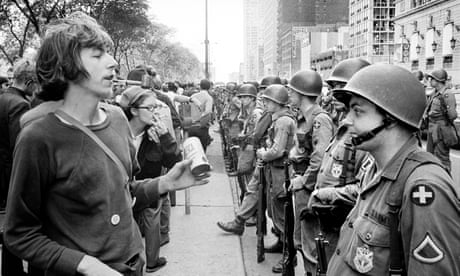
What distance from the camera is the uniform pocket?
2.28m

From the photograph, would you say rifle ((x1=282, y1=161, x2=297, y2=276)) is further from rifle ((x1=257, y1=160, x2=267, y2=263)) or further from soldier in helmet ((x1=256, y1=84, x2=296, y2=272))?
soldier in helmet ((x1=256, y1=84, x2=296, y2=272))

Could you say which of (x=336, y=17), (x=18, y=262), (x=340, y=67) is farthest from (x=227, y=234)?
(x=336, y=17)

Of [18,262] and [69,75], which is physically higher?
[69,75]

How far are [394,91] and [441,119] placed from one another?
801cm

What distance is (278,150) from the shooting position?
6.09m

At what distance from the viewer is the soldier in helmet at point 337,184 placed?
372 centimetres

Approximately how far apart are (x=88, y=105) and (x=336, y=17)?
151503 mm

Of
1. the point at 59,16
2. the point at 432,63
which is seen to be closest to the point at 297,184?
the point at 59,16

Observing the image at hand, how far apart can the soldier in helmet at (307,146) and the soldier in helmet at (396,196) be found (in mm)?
1835

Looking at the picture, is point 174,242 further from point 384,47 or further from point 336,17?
point 336,17

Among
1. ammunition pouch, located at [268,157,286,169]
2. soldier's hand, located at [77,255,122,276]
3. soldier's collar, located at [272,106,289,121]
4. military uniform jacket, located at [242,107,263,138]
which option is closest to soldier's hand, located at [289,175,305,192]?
ammunition pouch, located at [268,157,286,169]

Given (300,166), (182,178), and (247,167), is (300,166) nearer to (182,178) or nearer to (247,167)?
(182,178)

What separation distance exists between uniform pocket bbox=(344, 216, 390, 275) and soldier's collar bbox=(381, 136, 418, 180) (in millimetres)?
231

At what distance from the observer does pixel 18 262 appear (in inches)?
140
